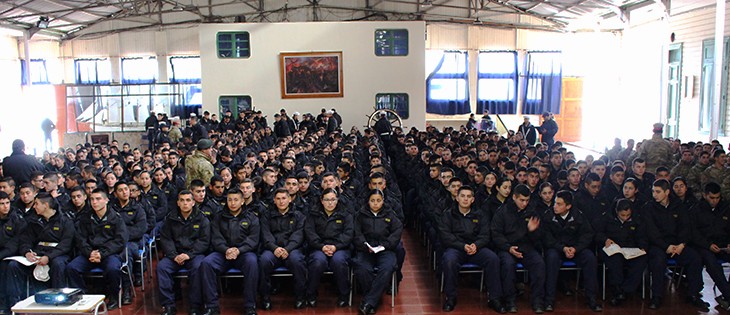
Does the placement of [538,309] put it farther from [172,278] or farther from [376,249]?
[172,278]

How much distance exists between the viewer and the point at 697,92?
655 inches

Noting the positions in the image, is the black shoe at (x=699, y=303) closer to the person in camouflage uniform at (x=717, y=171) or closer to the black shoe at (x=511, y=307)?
the black shoe at (x=511, y=307)

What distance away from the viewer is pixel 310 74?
21.3m

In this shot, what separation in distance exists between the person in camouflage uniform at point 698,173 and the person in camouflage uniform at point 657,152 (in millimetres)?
1061

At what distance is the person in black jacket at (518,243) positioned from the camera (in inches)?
254

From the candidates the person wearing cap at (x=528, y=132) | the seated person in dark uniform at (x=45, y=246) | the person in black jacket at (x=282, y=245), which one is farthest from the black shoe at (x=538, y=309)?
the person wearing cap at (x=528, y=132)

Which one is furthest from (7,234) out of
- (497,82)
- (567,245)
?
(497,82)

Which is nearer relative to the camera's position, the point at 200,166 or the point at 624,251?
the point at 624,251

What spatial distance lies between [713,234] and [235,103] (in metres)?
17.2

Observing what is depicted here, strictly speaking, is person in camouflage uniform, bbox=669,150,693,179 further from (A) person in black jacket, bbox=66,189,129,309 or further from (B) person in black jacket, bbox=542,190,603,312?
(A) person in black jacket, bbox=66,189,129,309

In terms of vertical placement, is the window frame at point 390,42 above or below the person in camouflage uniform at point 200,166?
above

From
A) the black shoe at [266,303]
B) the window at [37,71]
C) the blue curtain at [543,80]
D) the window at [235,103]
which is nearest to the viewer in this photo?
the black shoe at [266,303]

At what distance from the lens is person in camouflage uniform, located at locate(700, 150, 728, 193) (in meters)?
8.56

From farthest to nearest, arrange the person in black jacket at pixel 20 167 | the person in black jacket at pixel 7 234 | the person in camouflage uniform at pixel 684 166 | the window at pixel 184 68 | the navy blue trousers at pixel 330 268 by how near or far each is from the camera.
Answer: the window at pixel 184 68, the person in black jacket at pixel 20 167, the person in camouflage uniform at pixel 684 166, the navy blue trousers at pixel 330 268, the person in black jacket at pixel 7 234
